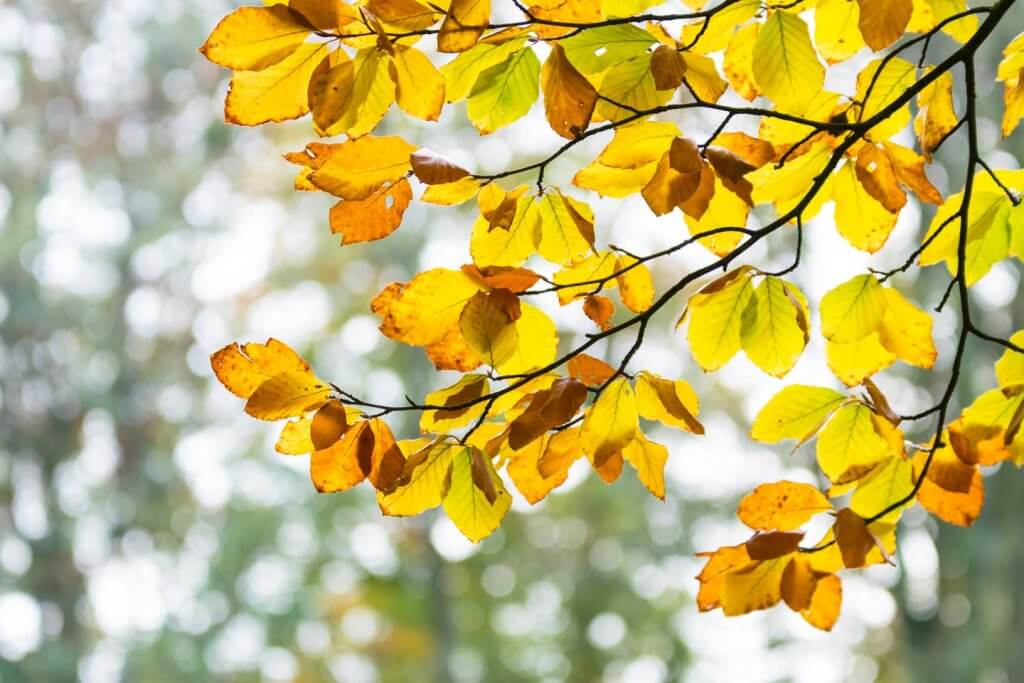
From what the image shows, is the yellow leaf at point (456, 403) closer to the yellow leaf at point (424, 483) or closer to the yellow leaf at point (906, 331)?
the yellow leaf at point (424, 483)

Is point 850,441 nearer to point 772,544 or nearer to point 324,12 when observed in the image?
point 772,544

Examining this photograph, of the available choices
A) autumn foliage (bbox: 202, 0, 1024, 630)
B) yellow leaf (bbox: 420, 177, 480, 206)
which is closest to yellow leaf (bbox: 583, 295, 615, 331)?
autumn foliage (bbox: 202, 0, 1024, 630)

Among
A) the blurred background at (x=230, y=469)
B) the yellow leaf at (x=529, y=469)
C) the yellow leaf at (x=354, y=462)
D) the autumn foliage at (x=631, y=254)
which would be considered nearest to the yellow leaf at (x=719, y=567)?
the autumn foliage at (x=631, y=254)

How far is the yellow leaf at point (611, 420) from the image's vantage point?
0.61m

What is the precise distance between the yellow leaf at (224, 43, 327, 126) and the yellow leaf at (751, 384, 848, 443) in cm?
35

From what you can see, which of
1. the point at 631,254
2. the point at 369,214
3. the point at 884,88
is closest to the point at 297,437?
the point at 369,214

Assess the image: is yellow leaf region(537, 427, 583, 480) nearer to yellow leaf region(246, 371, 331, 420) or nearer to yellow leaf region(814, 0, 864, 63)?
yellow leaf region(246, 371, 331, 420)

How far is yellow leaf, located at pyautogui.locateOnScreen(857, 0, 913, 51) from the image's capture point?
554 millimetres

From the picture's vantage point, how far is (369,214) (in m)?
0.59

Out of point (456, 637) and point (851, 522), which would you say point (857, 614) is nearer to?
point (456, 637)

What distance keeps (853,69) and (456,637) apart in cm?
449

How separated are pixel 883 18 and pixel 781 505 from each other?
0.95ft

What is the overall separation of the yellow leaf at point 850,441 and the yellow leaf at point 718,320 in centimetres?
9

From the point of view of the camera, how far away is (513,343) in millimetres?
603
